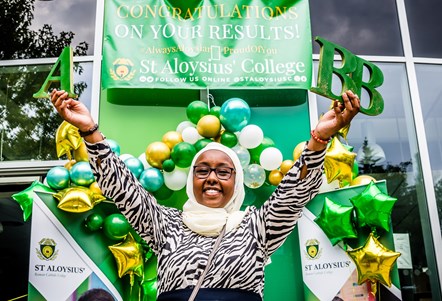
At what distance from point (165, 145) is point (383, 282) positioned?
1.73m

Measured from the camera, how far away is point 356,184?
3379 millimetres

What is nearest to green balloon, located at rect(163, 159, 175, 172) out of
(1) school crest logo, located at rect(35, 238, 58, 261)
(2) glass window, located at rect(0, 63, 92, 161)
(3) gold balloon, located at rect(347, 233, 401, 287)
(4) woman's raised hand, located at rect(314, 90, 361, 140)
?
(1) school crest logo, located at rect(35, 238, 58, 261)

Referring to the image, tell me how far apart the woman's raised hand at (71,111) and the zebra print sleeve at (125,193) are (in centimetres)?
7

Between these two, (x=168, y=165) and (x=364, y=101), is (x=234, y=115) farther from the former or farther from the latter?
(x=364, y=101)

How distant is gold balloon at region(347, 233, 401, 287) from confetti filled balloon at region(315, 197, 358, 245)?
130 mm

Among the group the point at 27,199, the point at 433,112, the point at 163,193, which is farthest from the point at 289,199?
the point at 433,112

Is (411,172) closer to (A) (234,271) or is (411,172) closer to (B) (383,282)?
(B) (383,282)

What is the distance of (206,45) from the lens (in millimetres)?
3971

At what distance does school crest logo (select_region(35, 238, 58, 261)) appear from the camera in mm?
3146

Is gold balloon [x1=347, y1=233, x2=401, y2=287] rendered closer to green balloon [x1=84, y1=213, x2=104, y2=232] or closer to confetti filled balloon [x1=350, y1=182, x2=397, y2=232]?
confetti filled balloon [x1=350, y1=182, x2=397, y2=232]

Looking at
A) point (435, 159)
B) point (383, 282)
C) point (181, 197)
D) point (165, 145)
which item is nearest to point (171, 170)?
point (165, 145)

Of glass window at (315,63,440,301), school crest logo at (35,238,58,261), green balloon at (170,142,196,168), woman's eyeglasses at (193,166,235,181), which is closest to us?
woman's eyeglasses at (193,166,235,181)

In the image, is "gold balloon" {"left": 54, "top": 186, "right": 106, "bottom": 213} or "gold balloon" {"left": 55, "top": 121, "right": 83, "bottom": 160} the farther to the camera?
"gold balloon" {"left": 55, "top": 121, "right": 83, "bottom": 160}

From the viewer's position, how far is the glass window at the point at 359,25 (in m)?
4.56
